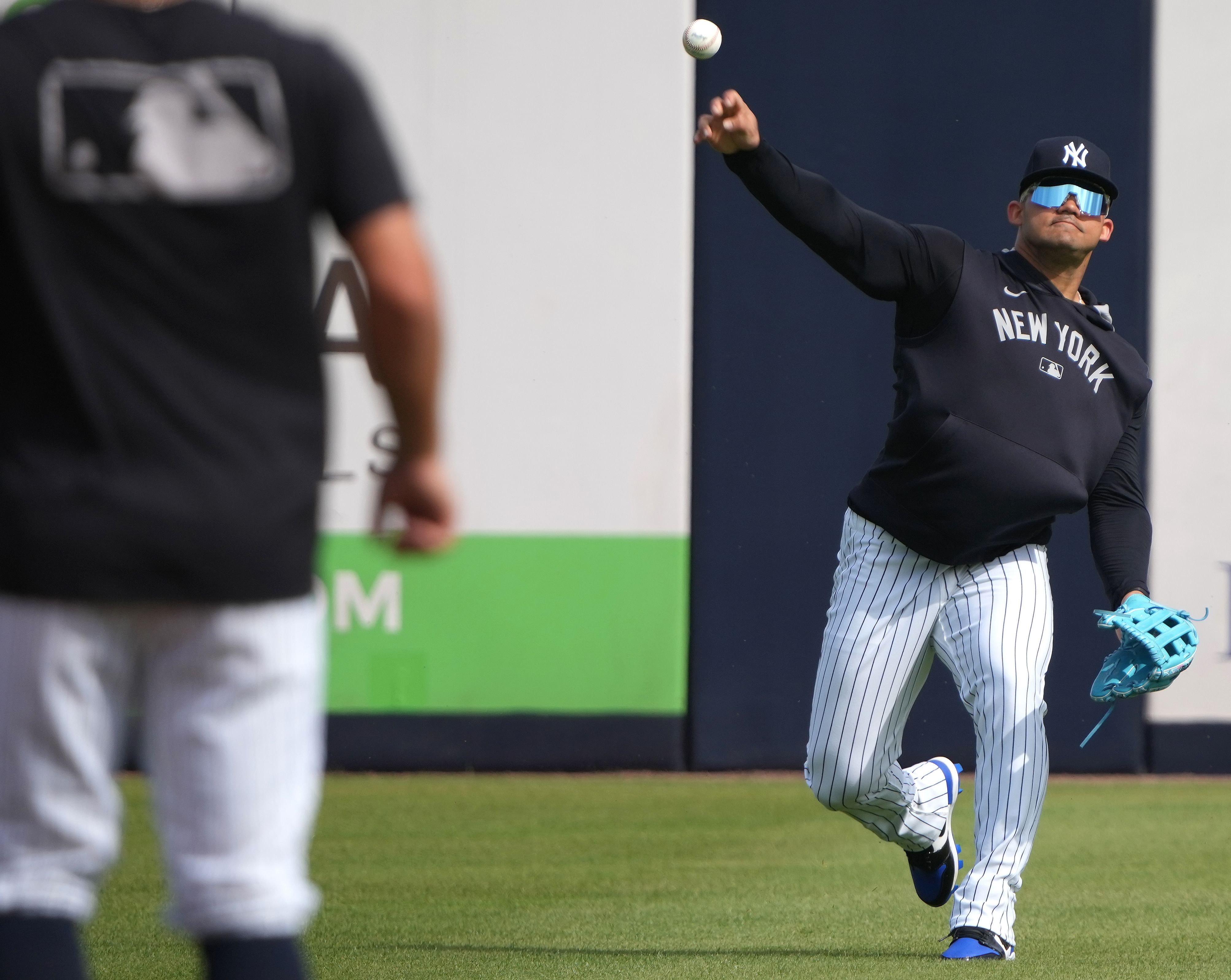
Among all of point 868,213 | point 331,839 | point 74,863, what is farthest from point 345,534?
point 74,863

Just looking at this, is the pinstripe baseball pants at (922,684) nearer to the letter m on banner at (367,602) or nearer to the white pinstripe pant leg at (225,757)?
the white pinstripe pant leg at (225,757)

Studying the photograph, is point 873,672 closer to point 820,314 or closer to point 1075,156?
point 1075,156

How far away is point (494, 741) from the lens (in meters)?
8.97

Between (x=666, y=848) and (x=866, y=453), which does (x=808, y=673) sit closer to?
(x=866, y=453)

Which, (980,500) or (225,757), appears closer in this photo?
(225,757)

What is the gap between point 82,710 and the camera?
2020mm

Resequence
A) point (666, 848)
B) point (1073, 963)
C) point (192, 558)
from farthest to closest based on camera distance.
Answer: point (666, 848) → point (1073, 963) → point (192, 558)

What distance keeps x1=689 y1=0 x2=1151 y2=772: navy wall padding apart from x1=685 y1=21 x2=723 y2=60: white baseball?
411 centimetres

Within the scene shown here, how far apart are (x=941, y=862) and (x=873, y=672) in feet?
2.23

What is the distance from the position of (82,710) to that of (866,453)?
725 cm

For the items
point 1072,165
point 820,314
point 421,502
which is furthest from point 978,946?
point 820,314

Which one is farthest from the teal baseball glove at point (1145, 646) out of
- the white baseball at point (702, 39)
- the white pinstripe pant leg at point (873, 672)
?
the white baseball at point (702, 39)

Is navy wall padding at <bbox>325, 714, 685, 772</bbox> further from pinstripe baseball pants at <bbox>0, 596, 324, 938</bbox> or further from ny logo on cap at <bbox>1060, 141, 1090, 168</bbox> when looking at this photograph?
pinstripe baseball pants at <bbox>0, 596, 324, 938</bbox>

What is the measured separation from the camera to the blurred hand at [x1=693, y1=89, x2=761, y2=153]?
13.8 feet
